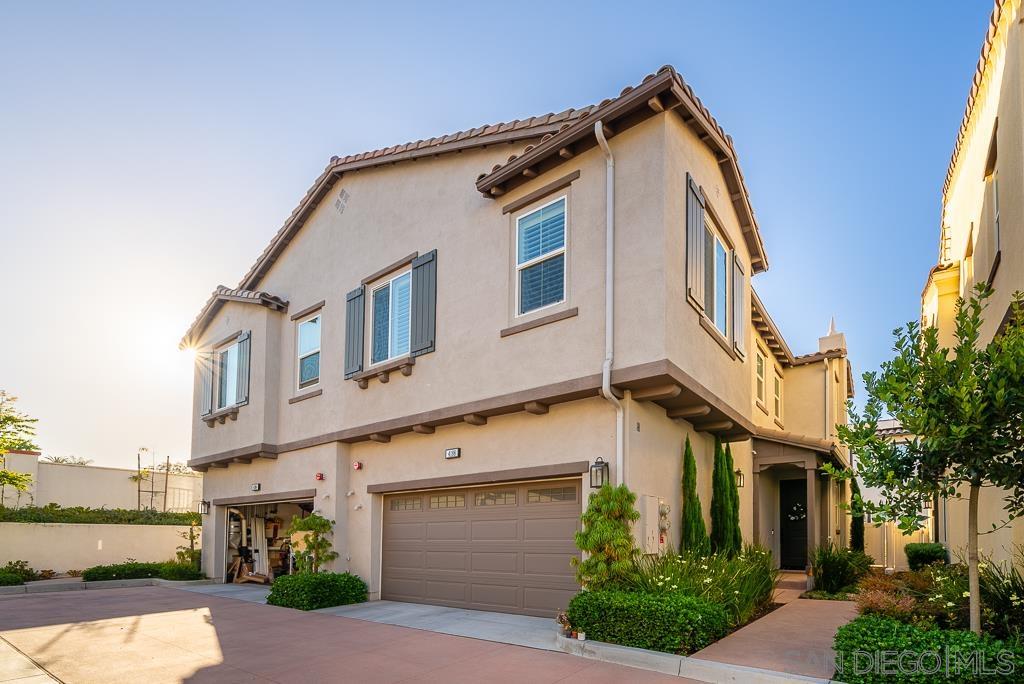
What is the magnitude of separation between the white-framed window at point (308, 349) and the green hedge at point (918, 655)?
11766 mm

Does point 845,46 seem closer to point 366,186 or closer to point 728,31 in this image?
point 728,31

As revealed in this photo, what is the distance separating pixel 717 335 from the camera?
1159 cm

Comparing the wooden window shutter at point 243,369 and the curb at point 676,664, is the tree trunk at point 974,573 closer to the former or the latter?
the curb at point 676,664

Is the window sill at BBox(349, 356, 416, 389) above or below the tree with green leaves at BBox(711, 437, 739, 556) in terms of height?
above

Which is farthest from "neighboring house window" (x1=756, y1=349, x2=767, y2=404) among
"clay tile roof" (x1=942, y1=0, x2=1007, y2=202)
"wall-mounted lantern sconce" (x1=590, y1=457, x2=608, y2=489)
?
"wall-mounted lantern sconce" (x1=590, y1=457, x2=608, y2=489)

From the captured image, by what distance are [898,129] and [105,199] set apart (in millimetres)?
15092

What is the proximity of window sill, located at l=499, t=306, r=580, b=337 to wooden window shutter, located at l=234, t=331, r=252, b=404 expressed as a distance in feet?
29.3

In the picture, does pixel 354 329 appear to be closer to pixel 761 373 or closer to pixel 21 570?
pixel 761 373

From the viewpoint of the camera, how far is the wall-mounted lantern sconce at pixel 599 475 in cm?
966

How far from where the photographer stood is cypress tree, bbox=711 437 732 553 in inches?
495

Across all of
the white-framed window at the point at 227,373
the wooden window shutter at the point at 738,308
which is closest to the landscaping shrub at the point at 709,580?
the wooden window shutter at the point at 738,308

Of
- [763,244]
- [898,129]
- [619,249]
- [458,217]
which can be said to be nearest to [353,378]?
[458,217]

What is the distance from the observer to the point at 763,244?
48.2 feet

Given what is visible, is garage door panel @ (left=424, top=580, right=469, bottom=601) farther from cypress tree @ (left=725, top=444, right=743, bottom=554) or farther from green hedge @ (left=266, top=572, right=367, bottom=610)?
cypress tree @ (left=725, top=444, right=743, bottom=554)
